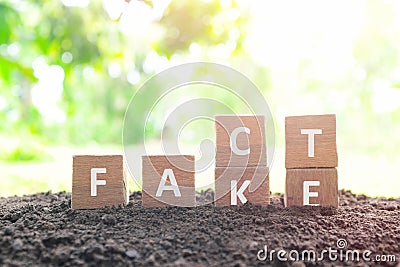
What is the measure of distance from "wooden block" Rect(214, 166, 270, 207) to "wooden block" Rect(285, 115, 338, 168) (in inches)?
3.9

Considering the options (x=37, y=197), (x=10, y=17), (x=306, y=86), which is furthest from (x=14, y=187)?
(x=306, y=86)

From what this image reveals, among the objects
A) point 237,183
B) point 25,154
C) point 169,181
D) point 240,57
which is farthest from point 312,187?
point 25,154

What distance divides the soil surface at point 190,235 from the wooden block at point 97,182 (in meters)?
0.06

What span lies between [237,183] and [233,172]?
0.12 feet

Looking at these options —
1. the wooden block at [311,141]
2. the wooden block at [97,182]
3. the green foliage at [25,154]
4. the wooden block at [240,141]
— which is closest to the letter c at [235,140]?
the wooden block at [240,141]

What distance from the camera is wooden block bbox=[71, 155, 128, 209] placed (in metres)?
1.60

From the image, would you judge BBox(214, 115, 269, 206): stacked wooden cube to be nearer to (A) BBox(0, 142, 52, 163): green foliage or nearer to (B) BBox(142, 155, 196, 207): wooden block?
(B) BBox(142, 155, 196, 207): wooden block

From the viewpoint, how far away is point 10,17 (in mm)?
2449

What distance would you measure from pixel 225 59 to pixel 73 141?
167 cm

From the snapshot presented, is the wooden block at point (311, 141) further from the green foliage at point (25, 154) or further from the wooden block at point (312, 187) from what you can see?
the green foliage at point (25, 154)

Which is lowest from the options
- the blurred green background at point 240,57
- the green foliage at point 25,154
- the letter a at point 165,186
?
the letter a at point 165,186

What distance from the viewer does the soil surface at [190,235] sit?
1124 millimetres

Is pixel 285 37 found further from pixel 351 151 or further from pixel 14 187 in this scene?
pixel 14 187

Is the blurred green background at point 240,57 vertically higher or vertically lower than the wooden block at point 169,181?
higher
